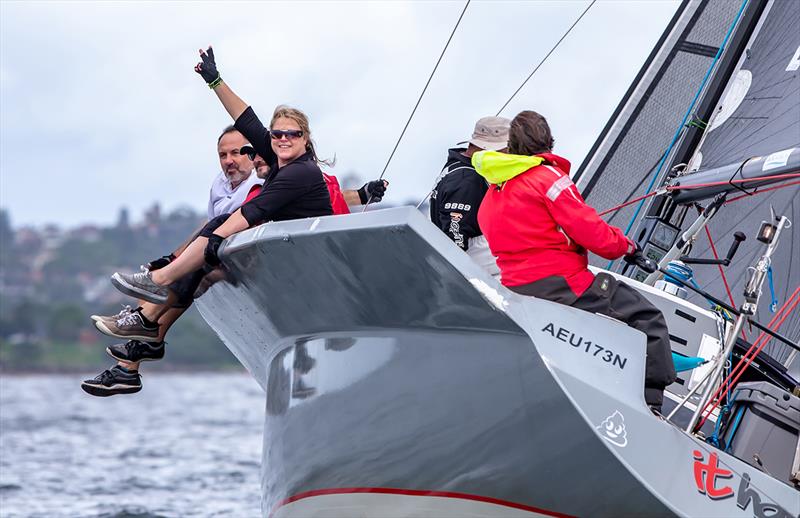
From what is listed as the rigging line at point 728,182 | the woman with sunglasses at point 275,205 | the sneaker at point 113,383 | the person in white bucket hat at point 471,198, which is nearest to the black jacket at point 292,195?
the woman with sunglasses at point 275,205

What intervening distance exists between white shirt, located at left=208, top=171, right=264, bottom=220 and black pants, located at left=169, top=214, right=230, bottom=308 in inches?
8.1

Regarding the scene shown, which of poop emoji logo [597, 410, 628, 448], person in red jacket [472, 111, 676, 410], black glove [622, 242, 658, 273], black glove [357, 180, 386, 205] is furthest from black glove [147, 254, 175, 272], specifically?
poop emoji logo [597, 410, 628, 448]

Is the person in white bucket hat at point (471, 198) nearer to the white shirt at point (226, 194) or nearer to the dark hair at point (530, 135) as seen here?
the dark hair at point (530, 135)

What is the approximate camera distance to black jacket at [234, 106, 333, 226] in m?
5.14

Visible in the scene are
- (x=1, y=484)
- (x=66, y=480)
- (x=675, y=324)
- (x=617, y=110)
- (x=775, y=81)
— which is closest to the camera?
(x=675, y=324)

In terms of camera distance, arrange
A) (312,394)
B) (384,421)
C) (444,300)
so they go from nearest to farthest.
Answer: (444,300) < (384,421) < (312,394)

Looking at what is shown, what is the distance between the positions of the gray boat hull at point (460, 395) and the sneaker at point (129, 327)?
83 cm

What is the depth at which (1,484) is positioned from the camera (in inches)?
437

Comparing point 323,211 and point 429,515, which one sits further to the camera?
point 323,211

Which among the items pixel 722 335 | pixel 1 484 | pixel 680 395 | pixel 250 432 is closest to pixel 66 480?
pixel 1 484

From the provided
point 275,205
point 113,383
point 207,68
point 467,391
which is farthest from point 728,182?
point 113,383

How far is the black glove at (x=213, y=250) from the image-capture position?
5.16 m

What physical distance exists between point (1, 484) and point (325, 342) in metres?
7.04

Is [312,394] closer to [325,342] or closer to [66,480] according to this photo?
[325,342]
